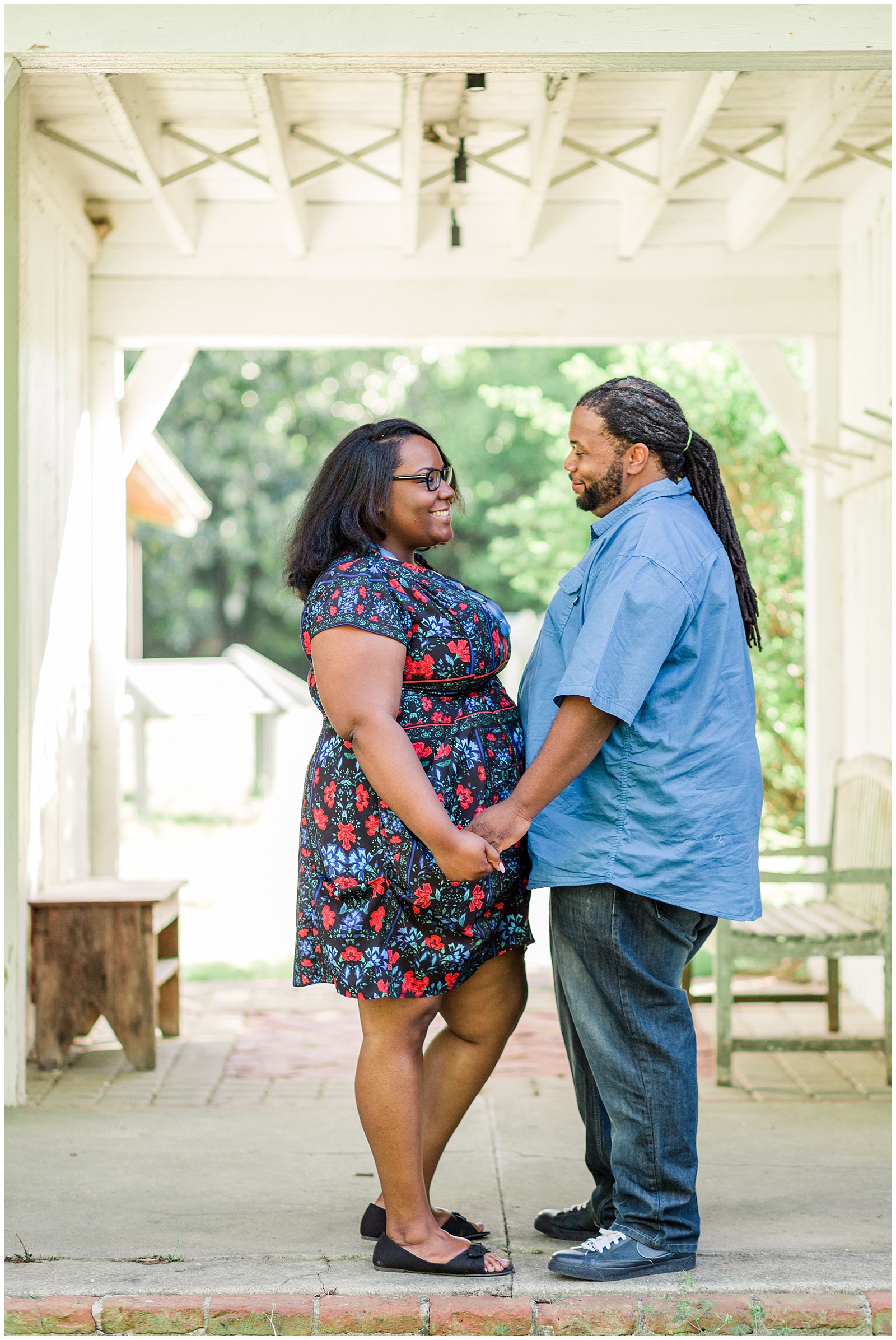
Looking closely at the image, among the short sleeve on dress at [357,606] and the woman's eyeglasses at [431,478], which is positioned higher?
the woman's eyeglasses at [431,478]

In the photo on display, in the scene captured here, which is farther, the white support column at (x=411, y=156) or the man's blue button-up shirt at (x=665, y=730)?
the white support column at (x=411, y=156)

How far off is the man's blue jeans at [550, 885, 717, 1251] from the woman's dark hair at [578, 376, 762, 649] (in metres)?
0.68

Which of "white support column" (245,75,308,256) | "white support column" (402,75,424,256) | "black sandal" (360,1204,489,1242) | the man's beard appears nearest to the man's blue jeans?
"black sandal" (360,1204,489,1242)

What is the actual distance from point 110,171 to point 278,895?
18.4 feet

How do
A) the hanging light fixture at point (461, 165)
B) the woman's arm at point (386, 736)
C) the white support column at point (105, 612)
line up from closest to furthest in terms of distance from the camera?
1. the woman's arm at point (386, 736)
2. the hanging light fixture at point (461, 165)
3. the white support column at point (105, 612)

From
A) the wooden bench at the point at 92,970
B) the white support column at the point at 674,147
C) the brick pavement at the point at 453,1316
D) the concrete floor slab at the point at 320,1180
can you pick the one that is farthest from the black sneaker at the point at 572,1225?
the white support column at the point at 674,147

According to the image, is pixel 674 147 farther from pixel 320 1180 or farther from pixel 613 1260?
pixel 613 1260

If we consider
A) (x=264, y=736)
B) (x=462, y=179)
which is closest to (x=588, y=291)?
(x=462, y=179)

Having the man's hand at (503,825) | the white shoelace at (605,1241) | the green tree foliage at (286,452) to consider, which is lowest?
the white shoelace at (605,1241)

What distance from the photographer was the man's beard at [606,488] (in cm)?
304

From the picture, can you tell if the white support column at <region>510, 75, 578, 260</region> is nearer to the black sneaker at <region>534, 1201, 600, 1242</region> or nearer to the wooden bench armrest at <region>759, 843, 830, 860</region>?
the wooden bench armrest at <region>759, 843, 830, 860</region>

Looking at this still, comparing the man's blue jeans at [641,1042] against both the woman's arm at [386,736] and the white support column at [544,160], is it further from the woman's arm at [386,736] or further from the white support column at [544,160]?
the white support column at [544,160]

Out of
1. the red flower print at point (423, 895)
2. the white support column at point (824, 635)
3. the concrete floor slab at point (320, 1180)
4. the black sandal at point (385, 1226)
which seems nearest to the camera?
the red flower print at point (423, 895)

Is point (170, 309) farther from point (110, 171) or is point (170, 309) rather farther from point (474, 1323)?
point (474, 1323)
